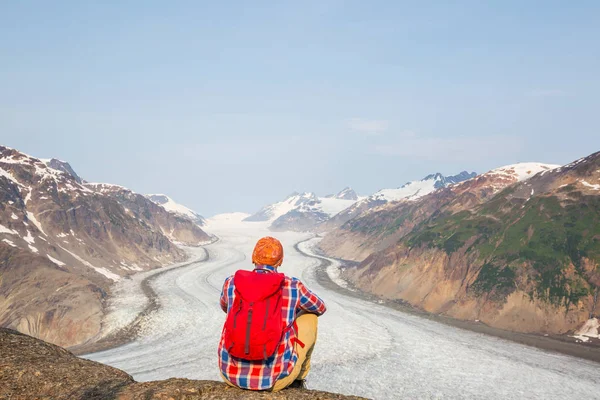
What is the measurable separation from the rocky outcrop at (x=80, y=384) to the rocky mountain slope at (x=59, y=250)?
43489mm

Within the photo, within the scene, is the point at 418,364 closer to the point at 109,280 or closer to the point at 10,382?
the point at 10,382

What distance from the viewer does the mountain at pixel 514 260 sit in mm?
49097

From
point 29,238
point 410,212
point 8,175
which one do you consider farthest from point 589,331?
point 8,175

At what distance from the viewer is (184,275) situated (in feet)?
264

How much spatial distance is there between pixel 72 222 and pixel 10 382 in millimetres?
87937

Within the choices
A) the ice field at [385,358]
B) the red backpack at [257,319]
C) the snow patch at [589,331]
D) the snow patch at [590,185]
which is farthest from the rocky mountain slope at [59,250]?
the snow patch at [590,185]

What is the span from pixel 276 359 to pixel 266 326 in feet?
1.77

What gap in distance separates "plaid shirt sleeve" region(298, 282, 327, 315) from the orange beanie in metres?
0.48

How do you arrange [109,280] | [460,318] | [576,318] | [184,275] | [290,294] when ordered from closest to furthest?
[290,294] → [576,318] → [460,318] → [109,280] → [184,275]

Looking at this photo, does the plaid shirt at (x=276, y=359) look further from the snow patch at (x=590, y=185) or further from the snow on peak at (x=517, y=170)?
the snow on peak at (x=517, y=170)

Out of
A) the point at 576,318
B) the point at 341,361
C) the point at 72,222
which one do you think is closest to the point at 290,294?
the point at 341,361

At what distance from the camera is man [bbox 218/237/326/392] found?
5.49m

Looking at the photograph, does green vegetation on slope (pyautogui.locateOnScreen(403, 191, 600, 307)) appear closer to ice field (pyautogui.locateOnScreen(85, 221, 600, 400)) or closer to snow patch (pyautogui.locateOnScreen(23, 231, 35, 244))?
ice field (pyautogui.locateOnScreen(85, 221, 600, 400))

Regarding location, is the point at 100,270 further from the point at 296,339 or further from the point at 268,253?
the point at 296,339
